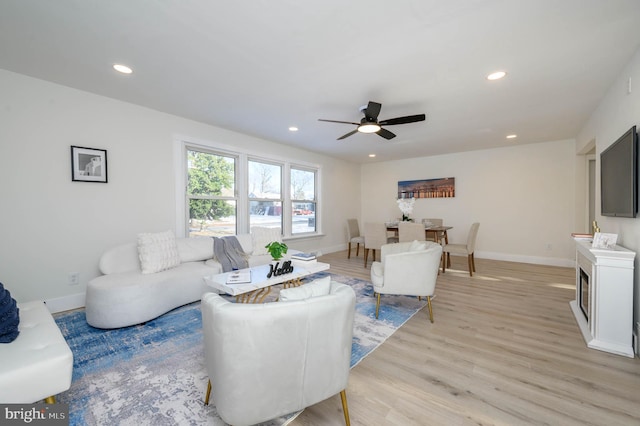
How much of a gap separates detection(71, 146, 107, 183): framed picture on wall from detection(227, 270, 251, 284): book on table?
2.14m

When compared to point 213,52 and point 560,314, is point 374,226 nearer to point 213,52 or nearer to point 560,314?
point 560,314

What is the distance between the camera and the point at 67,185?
3.02 metres

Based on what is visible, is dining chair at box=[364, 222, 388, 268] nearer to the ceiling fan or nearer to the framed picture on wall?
the ceiling fan

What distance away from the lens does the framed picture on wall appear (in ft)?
9.98

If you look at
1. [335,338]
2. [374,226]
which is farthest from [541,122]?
[335,338]

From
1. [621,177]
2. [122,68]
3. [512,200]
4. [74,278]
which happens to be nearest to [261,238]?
[74,278]

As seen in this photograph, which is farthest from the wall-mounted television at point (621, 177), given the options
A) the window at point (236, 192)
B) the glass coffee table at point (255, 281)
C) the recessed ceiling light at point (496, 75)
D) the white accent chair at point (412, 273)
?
the window at point (236, 192)

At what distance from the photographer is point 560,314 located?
2.92 metres

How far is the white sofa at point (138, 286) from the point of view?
2.51m

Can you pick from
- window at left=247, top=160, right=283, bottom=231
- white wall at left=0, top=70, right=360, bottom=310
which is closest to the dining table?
window at left=247, top=160, right=283, bottom=231

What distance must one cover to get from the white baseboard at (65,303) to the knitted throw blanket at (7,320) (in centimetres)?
174

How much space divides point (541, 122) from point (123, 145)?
6120mm

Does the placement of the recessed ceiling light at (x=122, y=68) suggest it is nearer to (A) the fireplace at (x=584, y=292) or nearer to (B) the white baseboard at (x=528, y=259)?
(A) the fireplace at (x=584, y=292)

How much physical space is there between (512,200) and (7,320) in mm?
7404
